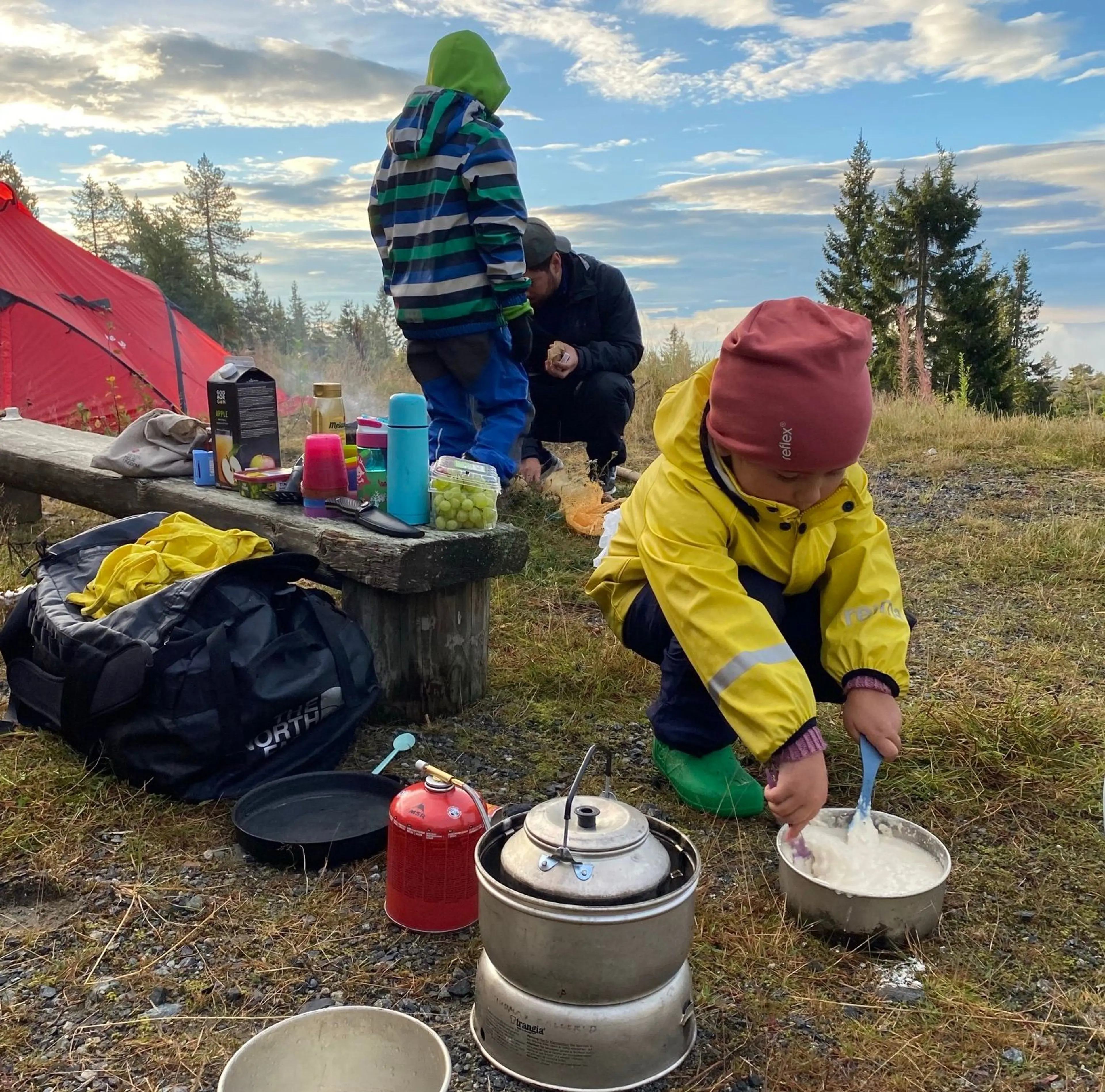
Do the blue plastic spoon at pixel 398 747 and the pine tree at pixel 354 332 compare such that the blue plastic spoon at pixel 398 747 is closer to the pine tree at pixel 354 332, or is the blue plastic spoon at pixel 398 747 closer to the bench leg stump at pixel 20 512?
the bench leg stump at pixel 20 512

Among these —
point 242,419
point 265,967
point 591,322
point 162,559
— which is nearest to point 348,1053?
point 265,967

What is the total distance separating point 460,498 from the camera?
2.80 m

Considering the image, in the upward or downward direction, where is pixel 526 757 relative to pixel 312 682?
downward

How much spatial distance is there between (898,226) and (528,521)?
3646 centimetres

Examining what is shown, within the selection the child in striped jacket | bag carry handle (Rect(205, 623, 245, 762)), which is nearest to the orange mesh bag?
the child in striped jacket

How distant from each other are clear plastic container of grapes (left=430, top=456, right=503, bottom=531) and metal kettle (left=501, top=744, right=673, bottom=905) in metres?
1.35

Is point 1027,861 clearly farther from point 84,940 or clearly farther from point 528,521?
point 528,521

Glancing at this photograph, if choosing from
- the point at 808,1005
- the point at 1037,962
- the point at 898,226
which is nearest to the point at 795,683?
the point at 808,1005

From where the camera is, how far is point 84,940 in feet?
6.20

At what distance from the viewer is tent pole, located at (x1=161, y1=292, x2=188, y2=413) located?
23.5 feet

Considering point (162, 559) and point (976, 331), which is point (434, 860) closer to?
point (162, 559)

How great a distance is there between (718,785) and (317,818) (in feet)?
3.10

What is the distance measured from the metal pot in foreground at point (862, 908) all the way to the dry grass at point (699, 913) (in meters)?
0.04

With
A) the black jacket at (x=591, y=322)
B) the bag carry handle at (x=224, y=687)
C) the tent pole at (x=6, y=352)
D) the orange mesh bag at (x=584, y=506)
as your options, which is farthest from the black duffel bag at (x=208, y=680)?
the tent pole at (x=6, y=352)
